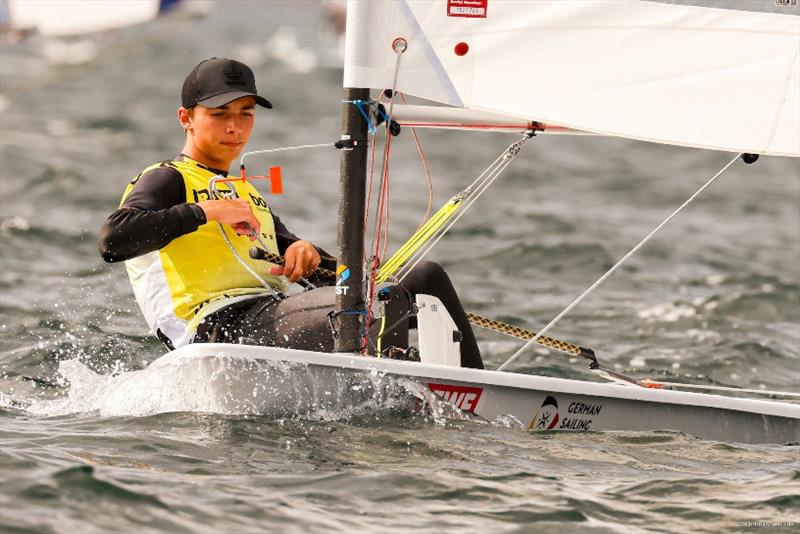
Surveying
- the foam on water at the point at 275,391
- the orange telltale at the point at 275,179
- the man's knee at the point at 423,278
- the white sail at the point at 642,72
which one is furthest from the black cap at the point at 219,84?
the foam on water at the point at 275,391

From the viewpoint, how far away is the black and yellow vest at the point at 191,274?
16.3ft

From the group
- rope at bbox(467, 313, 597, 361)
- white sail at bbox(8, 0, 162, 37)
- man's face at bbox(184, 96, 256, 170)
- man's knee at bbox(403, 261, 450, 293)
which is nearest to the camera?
man's face at bbox(184, 96, 256, 170)

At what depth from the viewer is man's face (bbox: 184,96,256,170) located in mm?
5027

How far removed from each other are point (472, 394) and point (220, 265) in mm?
978

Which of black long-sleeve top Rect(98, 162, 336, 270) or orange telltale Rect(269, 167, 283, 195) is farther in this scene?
orange telltale Rect(269, 167, 283, 195)

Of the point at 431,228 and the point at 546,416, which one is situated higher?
the point at 431,228

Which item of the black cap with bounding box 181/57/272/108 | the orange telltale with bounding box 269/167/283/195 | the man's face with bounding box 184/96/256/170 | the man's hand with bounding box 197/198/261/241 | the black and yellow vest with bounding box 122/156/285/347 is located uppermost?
the black cap with bounding box 181/57/272/108

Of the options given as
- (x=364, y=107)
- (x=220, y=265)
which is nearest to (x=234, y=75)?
(x=364, y=107)

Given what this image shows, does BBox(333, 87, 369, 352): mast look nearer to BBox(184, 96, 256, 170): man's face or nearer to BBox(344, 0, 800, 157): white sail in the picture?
BBox(344, 0, 800, 157): white sail

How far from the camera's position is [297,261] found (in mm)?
5039

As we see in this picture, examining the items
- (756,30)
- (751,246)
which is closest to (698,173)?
(751,246)

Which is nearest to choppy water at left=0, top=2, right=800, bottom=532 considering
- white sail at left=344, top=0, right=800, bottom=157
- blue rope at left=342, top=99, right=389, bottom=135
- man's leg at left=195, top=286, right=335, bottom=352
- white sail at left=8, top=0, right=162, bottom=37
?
man's leg at left=195, top=286, right=335, bottom=352

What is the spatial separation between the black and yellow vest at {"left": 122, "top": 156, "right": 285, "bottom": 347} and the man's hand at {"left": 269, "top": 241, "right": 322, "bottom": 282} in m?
0.11

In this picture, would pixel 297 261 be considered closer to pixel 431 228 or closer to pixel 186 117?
pixel 431 228
